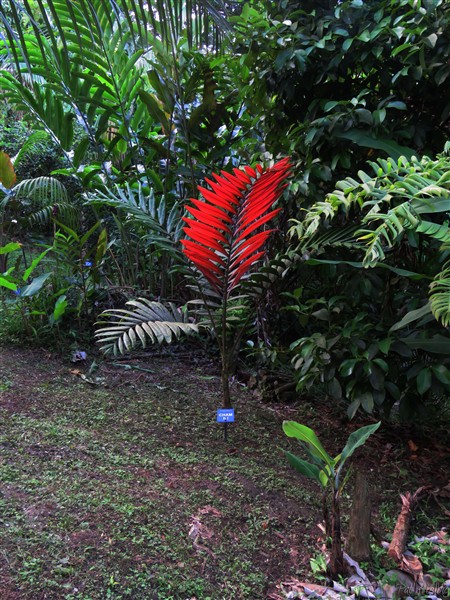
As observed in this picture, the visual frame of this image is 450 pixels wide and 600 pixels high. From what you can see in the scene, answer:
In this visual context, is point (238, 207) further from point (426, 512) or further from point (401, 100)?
point (426, 512)

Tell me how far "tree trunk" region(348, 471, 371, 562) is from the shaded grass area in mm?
156

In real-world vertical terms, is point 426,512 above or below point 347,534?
below

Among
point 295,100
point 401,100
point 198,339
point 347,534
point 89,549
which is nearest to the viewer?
point 89,549

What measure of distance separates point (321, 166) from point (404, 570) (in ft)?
5.36

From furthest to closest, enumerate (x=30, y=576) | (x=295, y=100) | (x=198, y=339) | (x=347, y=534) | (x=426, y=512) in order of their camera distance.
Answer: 1. (x=198, y=339)
2. (x=295, y=100)
3. (x=426, y=512)
4. (x=347, y=534)
5. (x=30, y=576)

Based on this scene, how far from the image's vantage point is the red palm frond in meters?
1.92

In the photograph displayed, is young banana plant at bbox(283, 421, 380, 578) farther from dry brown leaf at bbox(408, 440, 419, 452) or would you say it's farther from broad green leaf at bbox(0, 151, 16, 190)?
broad green leaf at bbox(0, 151, 16, 190)

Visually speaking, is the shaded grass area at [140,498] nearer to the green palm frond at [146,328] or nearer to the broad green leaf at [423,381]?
the green palm frond at [146,328]

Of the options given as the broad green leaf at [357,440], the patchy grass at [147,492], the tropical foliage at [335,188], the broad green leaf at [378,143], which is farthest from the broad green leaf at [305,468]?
the broad green leaf at [378,143]

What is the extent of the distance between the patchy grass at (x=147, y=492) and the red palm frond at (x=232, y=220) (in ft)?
2.46

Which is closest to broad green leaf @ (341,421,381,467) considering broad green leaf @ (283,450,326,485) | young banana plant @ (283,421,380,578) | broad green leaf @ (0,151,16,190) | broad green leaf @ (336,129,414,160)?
young banana plant @ (283,421,380,578)

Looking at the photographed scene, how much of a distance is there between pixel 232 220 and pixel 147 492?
3.55 ft

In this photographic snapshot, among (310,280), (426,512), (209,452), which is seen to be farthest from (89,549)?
(310,280)

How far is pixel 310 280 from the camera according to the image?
2.61 meters
